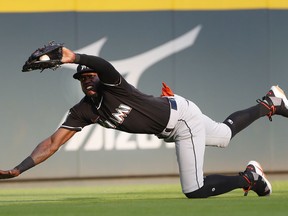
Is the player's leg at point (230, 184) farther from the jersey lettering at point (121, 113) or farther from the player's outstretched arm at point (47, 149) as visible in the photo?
the player's outstretched arm at point (47, 149)

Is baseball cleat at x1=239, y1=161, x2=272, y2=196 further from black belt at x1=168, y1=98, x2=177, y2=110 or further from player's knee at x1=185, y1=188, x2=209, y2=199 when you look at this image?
black belt at x1=168, y1=98, x2=177, y2=110

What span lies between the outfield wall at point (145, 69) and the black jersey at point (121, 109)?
4.26 m

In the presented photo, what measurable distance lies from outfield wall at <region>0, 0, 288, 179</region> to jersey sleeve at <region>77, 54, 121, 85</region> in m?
4.87

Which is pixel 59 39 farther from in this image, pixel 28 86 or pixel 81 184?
pixel 81 184

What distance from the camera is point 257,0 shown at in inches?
523

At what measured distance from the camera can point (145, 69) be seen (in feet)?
43.5

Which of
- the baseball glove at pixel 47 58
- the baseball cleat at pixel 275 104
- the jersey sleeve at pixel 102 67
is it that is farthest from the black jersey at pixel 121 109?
the baseball cleat at pixel 275 104

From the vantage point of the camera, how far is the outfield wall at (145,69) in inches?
511

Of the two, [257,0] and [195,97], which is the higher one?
[257,0]

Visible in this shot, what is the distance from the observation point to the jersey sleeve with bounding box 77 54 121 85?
26.0ft

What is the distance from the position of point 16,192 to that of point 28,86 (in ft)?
7.02

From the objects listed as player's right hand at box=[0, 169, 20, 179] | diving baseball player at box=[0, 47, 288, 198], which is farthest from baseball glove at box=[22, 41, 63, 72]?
player's right hand at box=[0, 169, 20, 179]

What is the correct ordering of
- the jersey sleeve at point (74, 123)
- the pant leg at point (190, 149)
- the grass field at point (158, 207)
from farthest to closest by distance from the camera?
the jersey sleeve at point (74, 123) → the pant leg at point (190, 149) → the grass field at point (158, 207)

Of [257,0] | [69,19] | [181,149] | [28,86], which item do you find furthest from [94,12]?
[181,149]
